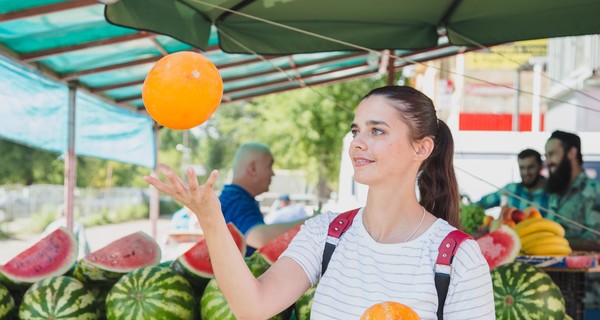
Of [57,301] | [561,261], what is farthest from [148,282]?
[561,261]

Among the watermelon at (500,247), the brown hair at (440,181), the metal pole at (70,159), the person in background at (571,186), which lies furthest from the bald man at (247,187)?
the metal pole at (70,159)

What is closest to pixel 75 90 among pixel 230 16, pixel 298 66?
pixel 298 66

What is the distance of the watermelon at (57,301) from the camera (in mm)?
3119

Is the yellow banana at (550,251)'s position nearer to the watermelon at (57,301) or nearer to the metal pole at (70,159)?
the watermelon at (57,301)

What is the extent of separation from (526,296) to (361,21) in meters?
2.13

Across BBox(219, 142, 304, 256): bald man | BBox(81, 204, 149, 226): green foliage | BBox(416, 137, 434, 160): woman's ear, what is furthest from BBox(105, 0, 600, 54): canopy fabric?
BBox(81, 204, 149, 226): green foliage

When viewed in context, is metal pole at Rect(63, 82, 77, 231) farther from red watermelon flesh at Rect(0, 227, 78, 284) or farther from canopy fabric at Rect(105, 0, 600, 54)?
red watermelon flesh at Rect(0, 227, 78, 284)

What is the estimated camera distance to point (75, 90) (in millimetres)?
7168

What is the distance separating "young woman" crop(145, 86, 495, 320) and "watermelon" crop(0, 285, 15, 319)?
5.51 ft

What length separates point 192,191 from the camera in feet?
5.88

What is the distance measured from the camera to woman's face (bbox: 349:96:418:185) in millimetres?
2148

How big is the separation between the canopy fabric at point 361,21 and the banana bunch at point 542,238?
4.08ft

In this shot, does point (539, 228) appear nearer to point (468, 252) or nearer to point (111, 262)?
point (468, 252)

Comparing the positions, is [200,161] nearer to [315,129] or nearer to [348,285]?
[315,129]
